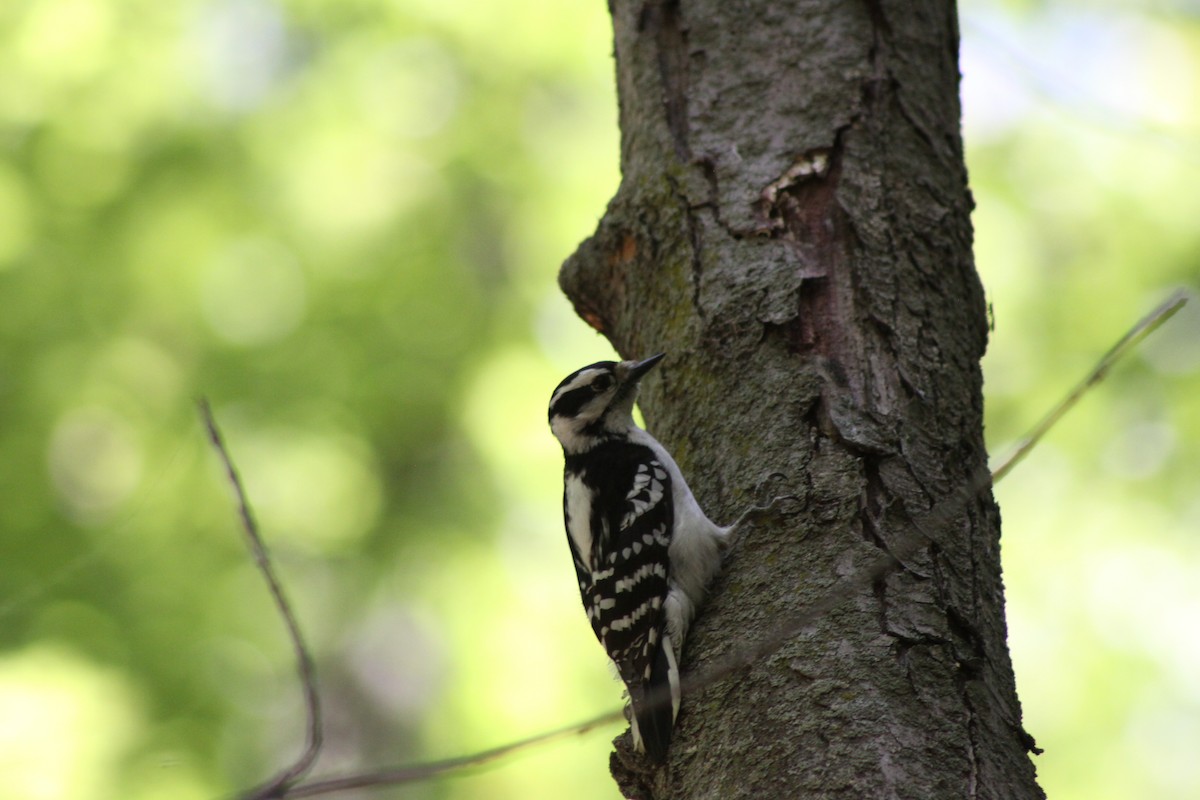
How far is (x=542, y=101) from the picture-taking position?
9109 mm

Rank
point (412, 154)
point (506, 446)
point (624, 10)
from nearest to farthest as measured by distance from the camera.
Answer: point (624, 10)
point (506, 446)
point (412, 154)

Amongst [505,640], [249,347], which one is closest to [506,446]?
[505,640]

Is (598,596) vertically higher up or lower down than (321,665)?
lower down

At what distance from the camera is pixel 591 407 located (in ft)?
14.7

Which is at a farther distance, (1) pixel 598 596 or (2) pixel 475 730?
(2) pixel 475 730

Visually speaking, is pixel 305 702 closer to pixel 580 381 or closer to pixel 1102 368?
pixel 1102 368

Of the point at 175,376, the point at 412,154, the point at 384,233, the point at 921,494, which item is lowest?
the point at 921,494

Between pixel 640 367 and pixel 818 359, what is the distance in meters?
0.68

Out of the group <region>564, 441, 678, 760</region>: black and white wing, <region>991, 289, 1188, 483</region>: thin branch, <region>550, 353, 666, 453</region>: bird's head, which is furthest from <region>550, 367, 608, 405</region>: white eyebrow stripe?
<region>991, 289, 1188, 483</region>: thin branch

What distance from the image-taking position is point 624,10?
13.3 ft

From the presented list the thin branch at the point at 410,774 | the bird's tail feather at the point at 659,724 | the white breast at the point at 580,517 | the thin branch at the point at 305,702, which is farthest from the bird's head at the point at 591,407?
the thin branch at the point at 410,774

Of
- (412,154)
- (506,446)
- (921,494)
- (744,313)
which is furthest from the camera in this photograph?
(412,154)

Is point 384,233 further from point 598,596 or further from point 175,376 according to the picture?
point 598,596

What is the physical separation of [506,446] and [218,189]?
2751 millimetres
